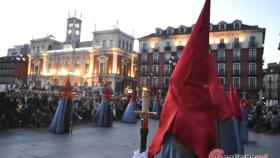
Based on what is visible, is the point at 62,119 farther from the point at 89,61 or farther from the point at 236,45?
the point at 89,61

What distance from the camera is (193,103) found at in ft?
9.77

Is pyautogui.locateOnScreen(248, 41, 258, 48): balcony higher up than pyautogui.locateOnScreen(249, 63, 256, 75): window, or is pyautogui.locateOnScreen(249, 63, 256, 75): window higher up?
pyautogui.locateOnScreen(248, 41, 258, 48): balcony

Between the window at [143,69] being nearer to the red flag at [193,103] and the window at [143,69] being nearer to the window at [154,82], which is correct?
the window at [154,82]

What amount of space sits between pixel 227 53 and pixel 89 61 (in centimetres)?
2564

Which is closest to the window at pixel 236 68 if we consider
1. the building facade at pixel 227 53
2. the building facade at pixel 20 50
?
the building facade at pixel 227 53

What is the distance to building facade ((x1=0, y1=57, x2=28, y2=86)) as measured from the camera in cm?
7138

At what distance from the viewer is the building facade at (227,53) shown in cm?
4328

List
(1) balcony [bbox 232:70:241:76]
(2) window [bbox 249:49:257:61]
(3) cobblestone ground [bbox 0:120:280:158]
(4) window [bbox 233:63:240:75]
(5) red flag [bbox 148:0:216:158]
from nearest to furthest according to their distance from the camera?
(5) red flag [bbox 148:0:216:158] < (3) cobblestone ground [bbox 0:120:280:158] < (2) window [bbox 249:49:257:61] < (1) balcony [bbox 232:70:241:76] < (4) window [bbox 233:63:240:75]

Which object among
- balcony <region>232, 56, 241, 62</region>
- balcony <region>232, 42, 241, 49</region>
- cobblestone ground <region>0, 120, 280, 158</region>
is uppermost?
balcony <region>232, 42, 241, 49</region>

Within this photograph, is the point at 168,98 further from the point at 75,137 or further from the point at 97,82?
the point at 97,82

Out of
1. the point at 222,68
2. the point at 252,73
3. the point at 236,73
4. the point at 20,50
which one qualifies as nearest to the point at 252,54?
the point at 252,73

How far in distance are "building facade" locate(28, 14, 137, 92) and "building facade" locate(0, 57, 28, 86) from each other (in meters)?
8.25

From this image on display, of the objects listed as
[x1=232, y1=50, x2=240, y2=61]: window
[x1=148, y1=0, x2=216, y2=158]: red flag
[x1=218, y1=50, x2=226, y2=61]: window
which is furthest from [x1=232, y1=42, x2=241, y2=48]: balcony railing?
[x1=148, y1=0, x2=216, y2=158]: red flag

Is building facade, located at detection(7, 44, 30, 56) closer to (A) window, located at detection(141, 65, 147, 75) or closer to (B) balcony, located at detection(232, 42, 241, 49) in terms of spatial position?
(A) window, located at detection(141, 65, 147, 75)
